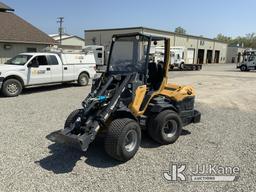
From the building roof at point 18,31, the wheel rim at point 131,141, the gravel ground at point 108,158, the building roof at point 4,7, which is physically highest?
the building roof at point 4,7

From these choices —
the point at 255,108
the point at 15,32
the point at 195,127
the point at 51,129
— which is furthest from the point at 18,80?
the point at 15,32

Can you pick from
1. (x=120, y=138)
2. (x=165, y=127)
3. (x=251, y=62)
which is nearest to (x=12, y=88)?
(x=165, y=127)

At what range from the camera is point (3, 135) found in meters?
6.43

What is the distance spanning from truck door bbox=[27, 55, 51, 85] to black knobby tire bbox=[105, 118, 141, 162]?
8496 millimetres

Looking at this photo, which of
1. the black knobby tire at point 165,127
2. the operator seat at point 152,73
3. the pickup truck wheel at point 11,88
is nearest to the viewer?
the black knobby tire at point 165,127

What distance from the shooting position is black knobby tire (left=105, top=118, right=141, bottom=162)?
189 inches

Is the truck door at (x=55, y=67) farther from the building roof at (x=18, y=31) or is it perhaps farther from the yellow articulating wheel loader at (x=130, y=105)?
the building roof at (x=18, y=31)

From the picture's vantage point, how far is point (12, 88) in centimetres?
1160

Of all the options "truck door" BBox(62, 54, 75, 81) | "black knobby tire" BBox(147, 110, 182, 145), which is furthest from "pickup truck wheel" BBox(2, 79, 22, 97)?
"black knobby tire" BBox(147, 110, 182, 145)

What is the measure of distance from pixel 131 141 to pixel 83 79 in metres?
10.6

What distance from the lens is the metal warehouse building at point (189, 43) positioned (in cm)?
4026

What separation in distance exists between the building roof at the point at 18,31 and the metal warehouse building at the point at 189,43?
33.1 feet

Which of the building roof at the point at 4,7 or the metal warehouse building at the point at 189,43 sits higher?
the building roof at the point at 4,7

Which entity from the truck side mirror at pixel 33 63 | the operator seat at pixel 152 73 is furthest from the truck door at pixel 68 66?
the operator seat at pixel 152 73
